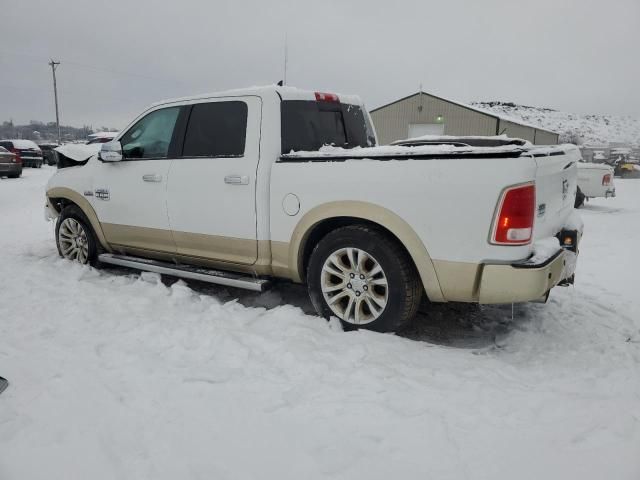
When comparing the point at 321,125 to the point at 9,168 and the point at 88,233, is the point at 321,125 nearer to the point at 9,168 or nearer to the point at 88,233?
the point at 88,233

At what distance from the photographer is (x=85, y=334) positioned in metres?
3.33

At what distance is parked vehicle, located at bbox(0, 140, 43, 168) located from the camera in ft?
71.4

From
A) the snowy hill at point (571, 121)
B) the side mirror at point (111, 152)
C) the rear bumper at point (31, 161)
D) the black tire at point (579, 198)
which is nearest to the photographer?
the side mirror at point (111, 152)

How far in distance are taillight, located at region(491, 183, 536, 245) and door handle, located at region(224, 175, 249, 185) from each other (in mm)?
1994

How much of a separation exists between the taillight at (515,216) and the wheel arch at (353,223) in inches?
19.8

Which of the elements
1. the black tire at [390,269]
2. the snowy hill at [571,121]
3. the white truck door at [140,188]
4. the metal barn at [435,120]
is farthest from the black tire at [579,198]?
the snowy hill at [571,121]

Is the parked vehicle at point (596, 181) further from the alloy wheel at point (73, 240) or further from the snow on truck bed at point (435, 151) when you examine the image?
the alloy wheel at point (73, 240)

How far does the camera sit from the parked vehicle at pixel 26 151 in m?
21.8

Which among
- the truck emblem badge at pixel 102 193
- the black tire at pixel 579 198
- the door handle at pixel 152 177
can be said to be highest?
the door handle at pixel 152 177

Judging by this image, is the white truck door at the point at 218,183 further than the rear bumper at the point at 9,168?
No

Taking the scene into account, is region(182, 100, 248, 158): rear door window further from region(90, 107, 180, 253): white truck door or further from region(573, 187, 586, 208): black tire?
region(573, 187, 586, 208): black tire

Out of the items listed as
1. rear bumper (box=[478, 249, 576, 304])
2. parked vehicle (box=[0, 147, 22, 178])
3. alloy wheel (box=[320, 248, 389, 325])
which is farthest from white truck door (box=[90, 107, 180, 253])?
parked vehicle (box=[0, 147, 22, 178])

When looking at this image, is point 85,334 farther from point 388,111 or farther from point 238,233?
point 388,111

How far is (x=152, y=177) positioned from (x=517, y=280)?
3.38 metres
